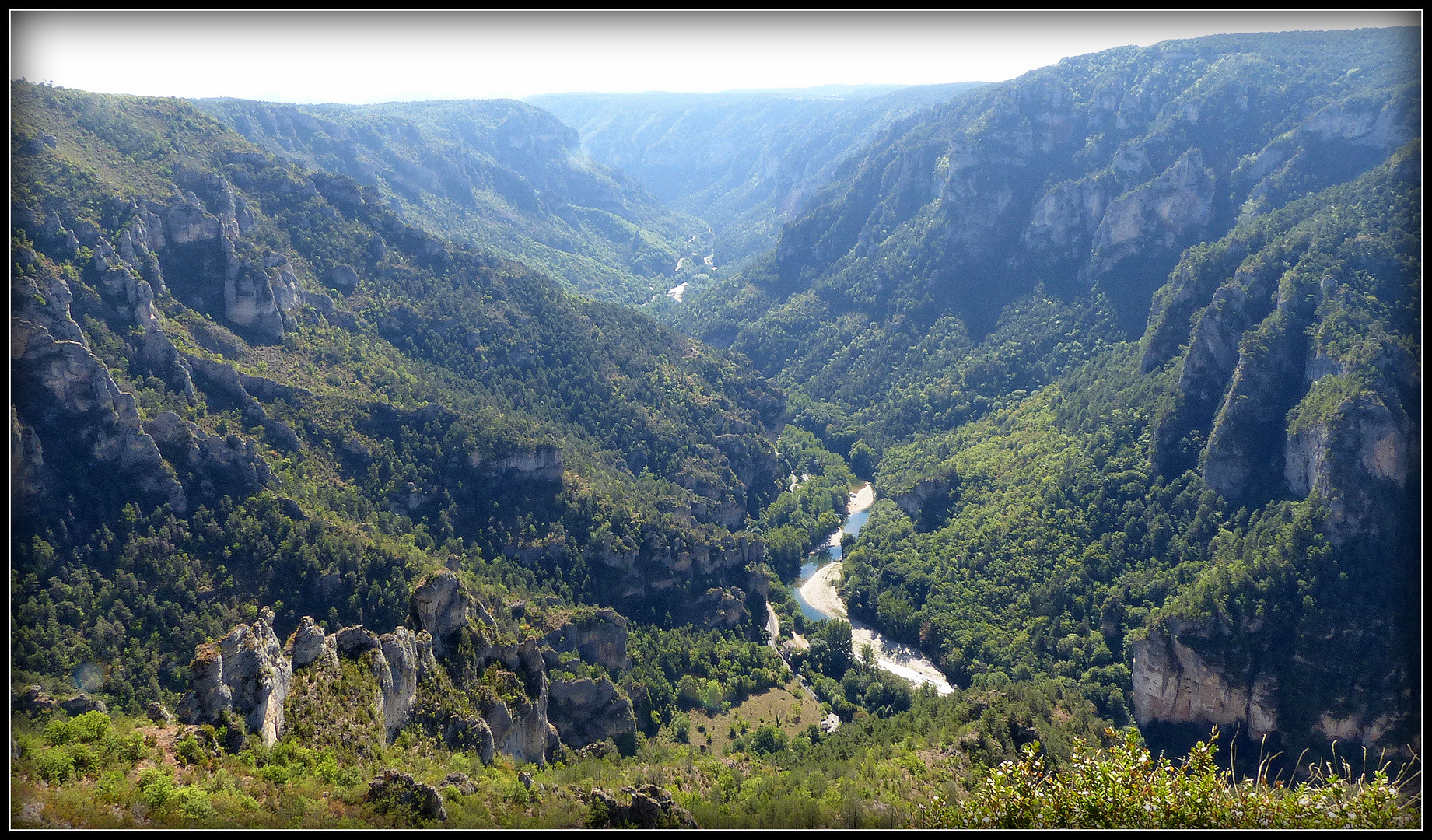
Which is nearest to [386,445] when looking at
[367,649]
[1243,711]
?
[367,649]

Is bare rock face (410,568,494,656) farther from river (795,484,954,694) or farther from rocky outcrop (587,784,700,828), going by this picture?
river (795,484,954,694)

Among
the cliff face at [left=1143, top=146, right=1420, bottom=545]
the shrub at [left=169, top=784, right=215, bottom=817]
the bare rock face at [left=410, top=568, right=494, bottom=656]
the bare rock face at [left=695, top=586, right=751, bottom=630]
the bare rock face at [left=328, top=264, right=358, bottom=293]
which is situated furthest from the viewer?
the bare rock face at [left=328, top=264, right=358, bottom=293]

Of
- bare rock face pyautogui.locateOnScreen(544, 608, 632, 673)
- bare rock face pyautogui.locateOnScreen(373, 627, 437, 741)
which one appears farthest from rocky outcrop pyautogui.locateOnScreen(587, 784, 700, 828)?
bare rock face pyautogui.locateOnScreen(544, 608, 632, 673)

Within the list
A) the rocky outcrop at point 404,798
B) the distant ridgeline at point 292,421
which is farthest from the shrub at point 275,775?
the distant ridgeline at point 292,421

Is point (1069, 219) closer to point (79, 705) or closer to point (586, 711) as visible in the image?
point (586, 711)

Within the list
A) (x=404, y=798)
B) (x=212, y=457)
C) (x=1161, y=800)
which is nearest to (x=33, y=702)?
(x=404, y=798)

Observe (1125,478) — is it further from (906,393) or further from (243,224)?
(243,224)

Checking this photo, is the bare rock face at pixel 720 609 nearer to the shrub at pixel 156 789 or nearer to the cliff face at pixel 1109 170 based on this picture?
the shrub at pixel 156 789
